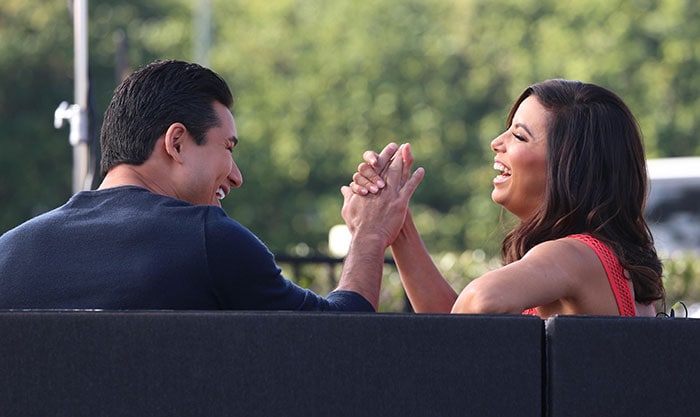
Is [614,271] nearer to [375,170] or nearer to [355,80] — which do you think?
[375,170]

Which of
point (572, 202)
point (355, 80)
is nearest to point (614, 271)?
point (572, 202)

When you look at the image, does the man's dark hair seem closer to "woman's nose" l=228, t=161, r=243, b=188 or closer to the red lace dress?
"woman's nose" l=228, t=161, r=243, b=188

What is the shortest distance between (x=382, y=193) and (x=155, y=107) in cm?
70

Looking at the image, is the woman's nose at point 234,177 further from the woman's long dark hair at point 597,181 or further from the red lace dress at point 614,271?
the red lace dress at point 614,271

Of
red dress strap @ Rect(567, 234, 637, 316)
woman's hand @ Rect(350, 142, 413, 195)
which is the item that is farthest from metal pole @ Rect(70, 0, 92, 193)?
red dress strap @ Rect(567, 234, 637, 316)

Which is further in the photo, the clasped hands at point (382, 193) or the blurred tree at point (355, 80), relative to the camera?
the blurred tree at point (355, 80)

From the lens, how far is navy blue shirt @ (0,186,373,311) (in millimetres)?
2477

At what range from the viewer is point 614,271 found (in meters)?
2.87

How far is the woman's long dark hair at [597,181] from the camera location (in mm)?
2994

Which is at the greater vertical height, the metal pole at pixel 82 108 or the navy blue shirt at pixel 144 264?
the metal pole at pixel 82 108

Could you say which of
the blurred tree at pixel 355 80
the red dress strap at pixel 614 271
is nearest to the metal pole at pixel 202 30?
the blurred tree at pixel 355 80

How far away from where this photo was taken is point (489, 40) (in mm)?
31953

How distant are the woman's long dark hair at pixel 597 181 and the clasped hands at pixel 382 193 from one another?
334 mm

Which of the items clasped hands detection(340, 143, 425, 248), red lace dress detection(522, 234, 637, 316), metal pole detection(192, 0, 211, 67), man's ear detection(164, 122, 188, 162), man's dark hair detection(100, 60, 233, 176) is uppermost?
metal pole detection(192, 0, 211, 67)
